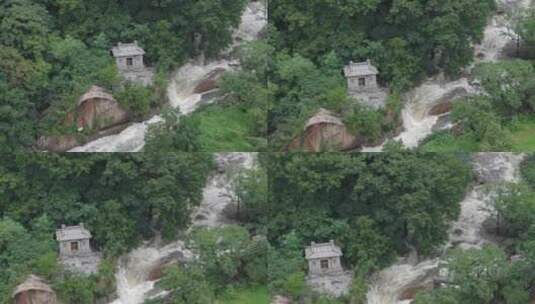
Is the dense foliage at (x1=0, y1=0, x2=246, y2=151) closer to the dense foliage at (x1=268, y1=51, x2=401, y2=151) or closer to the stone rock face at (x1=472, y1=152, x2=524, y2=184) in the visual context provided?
the dense foliage at (x1=268, y1=51, x2=401, y2=151)

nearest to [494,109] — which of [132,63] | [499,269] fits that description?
[499,269]

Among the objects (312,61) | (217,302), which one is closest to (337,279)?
(217,302)

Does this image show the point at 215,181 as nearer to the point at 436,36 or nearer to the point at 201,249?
the point at 201,249

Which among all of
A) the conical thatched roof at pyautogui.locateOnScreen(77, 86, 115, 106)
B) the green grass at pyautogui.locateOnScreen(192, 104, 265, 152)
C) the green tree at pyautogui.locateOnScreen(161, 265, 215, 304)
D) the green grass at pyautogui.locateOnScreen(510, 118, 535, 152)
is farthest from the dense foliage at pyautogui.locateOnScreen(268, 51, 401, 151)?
the conical thatched roof at pyautogui.locateOnScreen(77, 86, 115, 106)

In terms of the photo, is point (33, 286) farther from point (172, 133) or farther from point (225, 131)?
point (225, 131)

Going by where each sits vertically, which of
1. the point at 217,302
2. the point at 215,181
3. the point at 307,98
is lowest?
the point at 217,302

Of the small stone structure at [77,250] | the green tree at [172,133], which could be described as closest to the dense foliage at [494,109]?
the green tree at [172,133]
